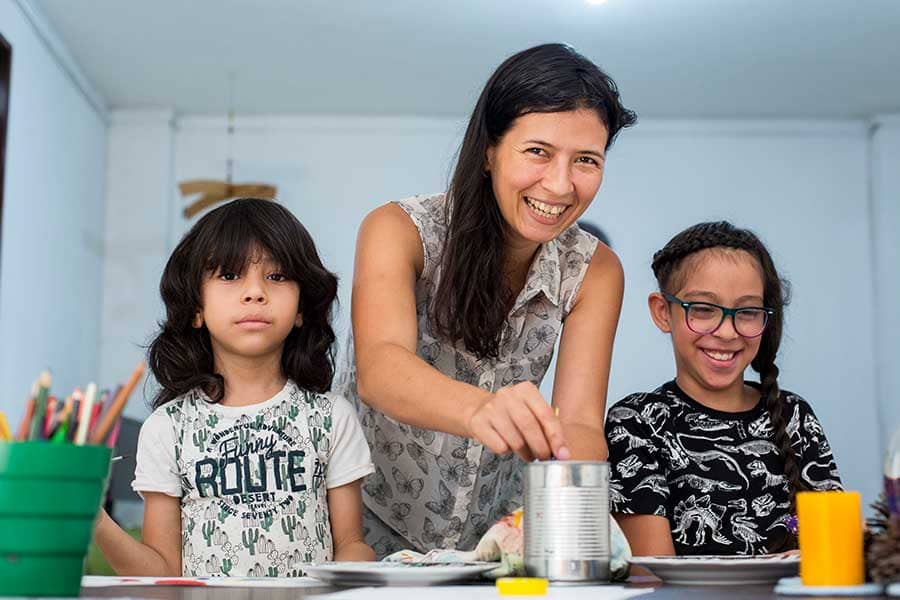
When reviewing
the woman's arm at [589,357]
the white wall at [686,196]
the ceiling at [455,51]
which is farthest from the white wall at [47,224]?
the woman's arm at [589,357]

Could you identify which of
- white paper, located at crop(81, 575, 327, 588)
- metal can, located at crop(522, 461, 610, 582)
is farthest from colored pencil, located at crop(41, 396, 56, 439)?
metal can, located at crop(522, 461, 610, 582)

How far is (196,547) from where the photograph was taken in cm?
158

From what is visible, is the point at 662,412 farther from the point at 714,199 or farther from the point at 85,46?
the point at 714,199

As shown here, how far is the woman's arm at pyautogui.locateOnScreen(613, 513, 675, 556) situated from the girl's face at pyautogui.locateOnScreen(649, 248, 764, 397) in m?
0.32

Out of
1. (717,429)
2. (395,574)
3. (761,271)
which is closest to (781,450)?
(717,429)

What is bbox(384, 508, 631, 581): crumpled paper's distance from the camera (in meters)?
1.13

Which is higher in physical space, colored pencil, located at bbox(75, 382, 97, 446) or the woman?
the woman

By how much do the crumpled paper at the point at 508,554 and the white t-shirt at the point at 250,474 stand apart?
1.33 feet

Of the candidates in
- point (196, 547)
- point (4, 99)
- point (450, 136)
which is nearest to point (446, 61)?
point (450, 136)

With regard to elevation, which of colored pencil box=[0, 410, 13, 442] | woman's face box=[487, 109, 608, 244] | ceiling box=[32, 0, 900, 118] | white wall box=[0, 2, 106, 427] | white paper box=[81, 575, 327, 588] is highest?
ceiling box=[32, 0, 900, 118]

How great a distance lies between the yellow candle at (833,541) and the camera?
1004mm

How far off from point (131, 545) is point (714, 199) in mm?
5574

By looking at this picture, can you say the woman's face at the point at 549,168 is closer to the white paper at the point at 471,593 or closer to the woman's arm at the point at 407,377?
the woman's arm at the point at 407,377

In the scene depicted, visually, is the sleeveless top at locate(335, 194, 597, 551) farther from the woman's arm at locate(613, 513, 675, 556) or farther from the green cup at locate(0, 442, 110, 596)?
the green cup at locate(0, 442, 110, 596)
